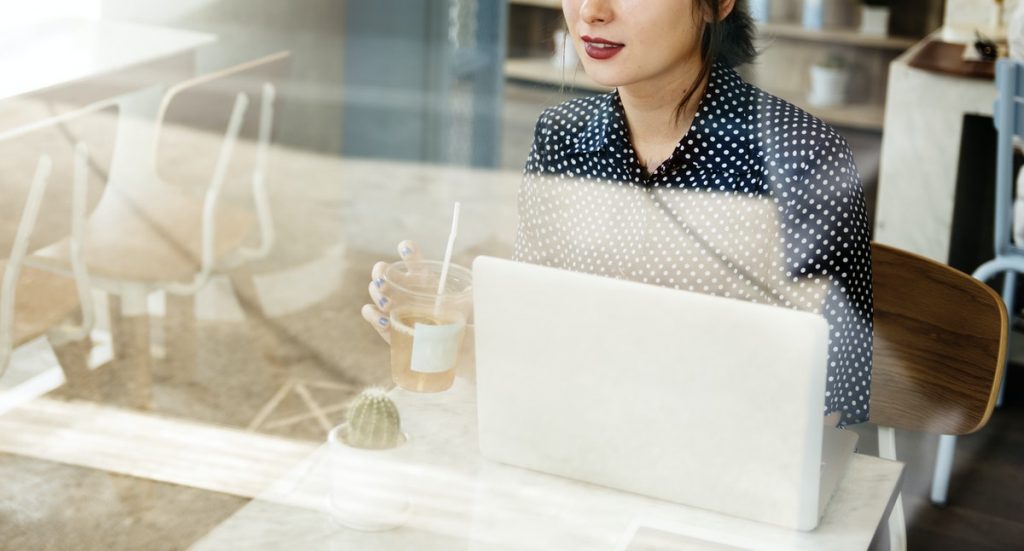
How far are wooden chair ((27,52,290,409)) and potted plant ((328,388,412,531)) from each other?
41.5 inches

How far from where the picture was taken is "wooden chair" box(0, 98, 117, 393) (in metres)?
1.58

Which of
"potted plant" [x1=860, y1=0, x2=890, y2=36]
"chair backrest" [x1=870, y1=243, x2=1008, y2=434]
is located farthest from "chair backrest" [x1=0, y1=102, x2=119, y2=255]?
"potted plant" [x1=860, y1=0, x2=890, y2=36]

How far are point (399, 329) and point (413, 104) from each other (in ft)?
9.32

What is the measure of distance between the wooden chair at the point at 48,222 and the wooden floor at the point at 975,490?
120 centimetres

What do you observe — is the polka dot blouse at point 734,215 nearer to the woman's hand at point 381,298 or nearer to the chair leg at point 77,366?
the woman's hand at point 381,298

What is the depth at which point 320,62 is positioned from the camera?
12.1 feet

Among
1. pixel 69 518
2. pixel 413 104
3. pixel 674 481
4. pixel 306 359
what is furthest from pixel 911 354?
pixel 413 104

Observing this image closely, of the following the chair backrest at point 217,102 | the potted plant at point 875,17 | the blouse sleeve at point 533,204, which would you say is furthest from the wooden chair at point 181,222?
the potted plant at point 875,17

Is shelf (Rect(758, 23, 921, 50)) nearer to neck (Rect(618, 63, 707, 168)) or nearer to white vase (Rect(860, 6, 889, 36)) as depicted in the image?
white vase (Rect(860, 6, 889, 36))

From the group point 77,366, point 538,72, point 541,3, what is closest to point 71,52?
point 77,366

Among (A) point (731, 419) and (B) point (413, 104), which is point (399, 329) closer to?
(A) point (731, 419)

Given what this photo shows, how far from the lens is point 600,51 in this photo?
1091 millimetres

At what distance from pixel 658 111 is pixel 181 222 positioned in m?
1.17

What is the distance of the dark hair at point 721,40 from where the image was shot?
114 cm
